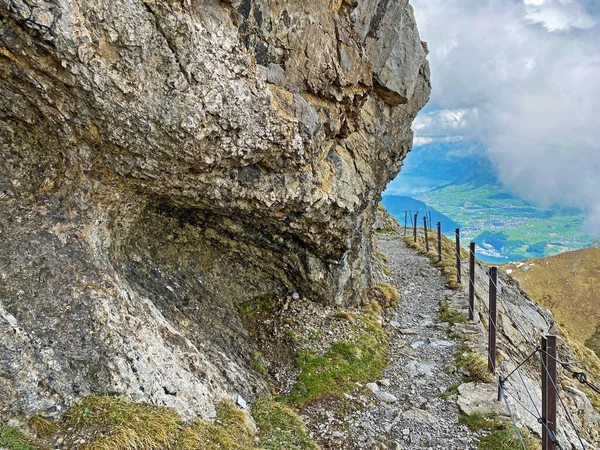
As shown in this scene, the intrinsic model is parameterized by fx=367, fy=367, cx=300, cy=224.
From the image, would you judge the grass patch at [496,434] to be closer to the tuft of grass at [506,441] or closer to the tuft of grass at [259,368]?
the tuft of grass at [506,441]

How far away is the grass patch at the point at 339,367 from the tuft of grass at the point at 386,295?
A: 16.6 ft

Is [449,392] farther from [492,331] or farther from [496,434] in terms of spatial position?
[492,331]

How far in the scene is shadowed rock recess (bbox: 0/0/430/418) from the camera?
855 centimetres

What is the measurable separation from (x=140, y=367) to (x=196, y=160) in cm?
601

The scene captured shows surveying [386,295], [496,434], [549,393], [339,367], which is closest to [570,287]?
[386,295]

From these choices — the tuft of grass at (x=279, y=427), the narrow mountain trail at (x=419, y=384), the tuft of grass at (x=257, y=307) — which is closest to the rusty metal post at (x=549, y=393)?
the narrow mountain trail at (x=419, y=384)

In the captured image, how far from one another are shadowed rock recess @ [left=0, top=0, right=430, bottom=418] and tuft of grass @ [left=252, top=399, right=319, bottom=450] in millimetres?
732

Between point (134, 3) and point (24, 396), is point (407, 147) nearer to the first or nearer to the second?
point (134, 3)

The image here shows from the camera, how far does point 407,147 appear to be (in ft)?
90.1

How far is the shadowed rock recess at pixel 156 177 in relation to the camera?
28.0ft

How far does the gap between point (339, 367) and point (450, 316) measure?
9.15 metres

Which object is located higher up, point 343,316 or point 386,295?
point 386,295

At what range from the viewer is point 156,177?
1145cm

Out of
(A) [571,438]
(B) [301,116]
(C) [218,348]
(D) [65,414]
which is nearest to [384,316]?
(A) [571,438]
